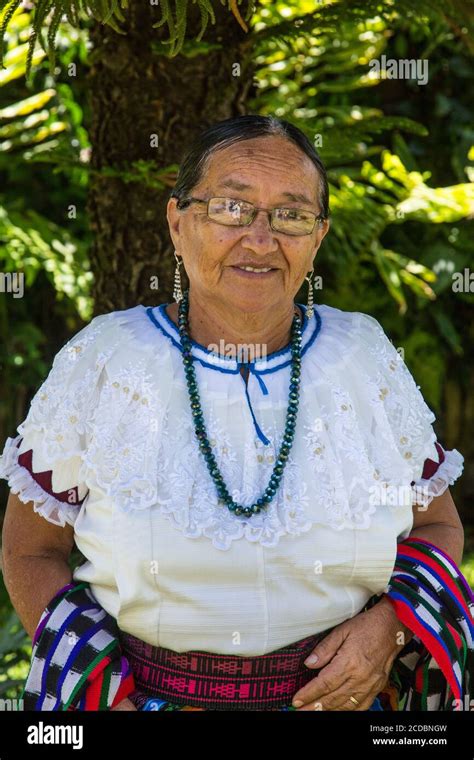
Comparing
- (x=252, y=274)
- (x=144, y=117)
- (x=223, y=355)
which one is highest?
(x=144, y=117)

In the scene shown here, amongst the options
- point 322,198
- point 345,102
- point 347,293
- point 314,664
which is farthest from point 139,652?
point 345,102

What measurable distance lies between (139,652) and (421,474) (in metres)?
0.74

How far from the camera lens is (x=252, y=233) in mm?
2117

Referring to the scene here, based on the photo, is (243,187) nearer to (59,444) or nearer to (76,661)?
(59,444)

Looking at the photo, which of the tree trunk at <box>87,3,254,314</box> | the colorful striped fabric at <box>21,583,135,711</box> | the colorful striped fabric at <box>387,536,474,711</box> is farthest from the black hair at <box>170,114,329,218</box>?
the colorful striped fabric at <box>21,583,135,711</box>

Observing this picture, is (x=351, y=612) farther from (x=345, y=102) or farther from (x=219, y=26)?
(x=345, y=102)

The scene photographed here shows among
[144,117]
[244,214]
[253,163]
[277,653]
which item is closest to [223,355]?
[244,214]

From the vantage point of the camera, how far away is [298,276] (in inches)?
87.0

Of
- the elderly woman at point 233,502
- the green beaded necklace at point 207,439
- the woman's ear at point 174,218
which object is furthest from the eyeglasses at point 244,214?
the green beaded necklace at point 207,439

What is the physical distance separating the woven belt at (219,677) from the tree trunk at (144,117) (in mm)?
1125

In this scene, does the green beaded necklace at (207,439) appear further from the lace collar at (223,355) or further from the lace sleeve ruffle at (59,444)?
the lace sleeve ruffle at (59,444)

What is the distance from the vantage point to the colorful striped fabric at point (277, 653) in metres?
2.07

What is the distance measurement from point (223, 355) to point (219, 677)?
0.68 metres

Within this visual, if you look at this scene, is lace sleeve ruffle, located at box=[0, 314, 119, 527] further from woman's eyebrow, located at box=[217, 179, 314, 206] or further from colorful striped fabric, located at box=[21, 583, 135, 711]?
woman's eyebrow, located at box=[217, 179, 314, 206]
